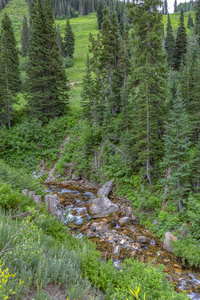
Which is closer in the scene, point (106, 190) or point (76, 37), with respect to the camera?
point (106, 190)

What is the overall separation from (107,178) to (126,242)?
649 centimetres

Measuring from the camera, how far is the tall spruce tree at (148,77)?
11297 millimetres

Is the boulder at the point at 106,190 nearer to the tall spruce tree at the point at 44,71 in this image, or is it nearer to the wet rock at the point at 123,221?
the wet rock at the point at 123,221

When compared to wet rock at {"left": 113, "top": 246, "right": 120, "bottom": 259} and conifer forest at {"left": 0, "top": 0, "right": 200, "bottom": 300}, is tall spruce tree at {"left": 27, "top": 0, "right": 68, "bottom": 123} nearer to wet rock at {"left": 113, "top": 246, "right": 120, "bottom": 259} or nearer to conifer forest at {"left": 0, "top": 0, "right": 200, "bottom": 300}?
conifer forest at {"left": 0, "top": 0, "right": 200, "bottom": 300}

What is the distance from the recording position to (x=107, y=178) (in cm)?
1488

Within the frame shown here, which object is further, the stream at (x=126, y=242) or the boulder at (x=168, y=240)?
the boulder at (x=168, y=240)

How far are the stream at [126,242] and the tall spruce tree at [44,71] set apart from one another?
14.8 m

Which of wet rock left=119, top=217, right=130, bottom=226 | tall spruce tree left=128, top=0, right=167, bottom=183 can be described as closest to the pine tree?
tall spruce tree left=128, top=0, right=167, bottom=183

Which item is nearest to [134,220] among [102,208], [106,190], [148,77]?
[102,208]

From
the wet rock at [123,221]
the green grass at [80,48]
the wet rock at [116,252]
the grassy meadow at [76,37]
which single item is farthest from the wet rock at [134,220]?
the green grass at [80,48]

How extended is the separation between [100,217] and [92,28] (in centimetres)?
8235

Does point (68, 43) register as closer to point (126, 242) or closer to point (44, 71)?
point (44, 71)

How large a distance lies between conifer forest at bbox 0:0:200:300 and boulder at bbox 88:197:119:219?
0.23 feet

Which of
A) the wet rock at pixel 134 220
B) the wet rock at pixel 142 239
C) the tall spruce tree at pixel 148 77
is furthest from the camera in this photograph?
the tall spruce tree at pixel 148 77
